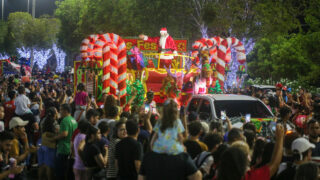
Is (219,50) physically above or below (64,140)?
above

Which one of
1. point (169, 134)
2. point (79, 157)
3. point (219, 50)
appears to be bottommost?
→ point (79, 157)

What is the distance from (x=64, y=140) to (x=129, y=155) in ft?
8.74

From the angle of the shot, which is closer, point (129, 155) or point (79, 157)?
point (129, 155)

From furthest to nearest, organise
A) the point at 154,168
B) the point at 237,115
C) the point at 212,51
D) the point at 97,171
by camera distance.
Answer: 1. the point at 212,51
2. the point at 237,115
3. the point at 97,171
4. the point at 154,168


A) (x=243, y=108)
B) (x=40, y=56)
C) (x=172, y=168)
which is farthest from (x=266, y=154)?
(x=40, y=56)

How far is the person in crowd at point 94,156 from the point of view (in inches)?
263

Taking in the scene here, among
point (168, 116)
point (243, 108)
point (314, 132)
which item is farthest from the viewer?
point (243, 108)

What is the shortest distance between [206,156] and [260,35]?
28870mm

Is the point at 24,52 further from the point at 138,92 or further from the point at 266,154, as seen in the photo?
the point at 266,154

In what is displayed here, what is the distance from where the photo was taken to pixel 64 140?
8219 mm

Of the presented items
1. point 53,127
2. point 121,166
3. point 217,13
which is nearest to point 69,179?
point 53,127

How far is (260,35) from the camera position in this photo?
33.2m

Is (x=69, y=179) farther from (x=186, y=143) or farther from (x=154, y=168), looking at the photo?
(x=154, y=168)

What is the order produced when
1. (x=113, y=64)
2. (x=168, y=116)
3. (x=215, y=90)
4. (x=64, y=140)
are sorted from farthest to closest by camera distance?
1. (x=215, y=90)
2. (x=113, y=64)
3. (x=64, y=140)
4. (x=168, y=116)
